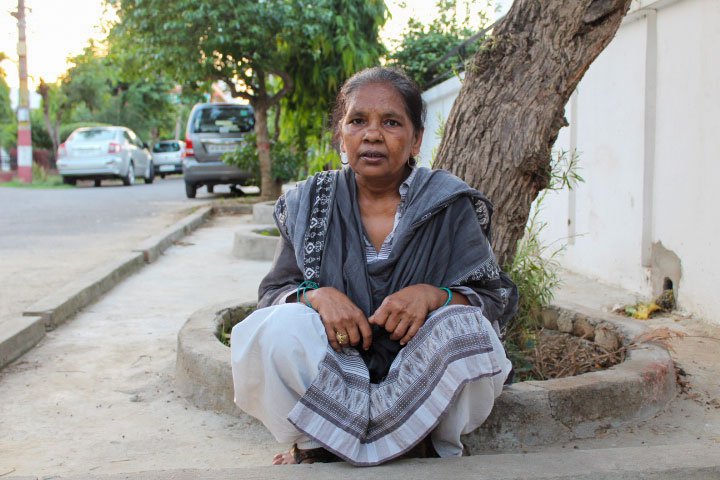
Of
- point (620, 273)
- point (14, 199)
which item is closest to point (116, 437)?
point (620, 273)

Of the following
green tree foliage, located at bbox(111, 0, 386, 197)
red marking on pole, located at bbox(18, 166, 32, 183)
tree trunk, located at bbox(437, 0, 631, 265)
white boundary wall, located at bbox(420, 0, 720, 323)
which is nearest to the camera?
tree trunk, located at bbox(437, 0, 631, 265)

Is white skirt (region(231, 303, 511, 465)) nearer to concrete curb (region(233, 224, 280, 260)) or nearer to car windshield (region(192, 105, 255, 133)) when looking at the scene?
concrete curb (region(233, 224, 280, 260))

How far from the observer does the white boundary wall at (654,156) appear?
15.5ft

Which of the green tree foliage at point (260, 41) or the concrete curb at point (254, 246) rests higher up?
the green tree foliage at point (260, 41)

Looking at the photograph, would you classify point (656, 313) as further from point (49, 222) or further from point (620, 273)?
point (49, 222)

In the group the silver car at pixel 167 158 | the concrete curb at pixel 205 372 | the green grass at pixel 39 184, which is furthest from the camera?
the silver car at pixel 167 158

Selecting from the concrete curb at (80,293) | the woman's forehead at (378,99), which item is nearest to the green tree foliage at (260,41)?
the concrete curb at (80,293)

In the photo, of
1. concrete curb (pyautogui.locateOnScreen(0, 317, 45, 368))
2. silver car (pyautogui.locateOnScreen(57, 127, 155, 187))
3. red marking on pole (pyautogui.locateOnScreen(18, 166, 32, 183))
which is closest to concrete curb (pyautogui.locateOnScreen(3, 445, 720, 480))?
concrete curb (pyautogui.locateOnScreen(0, 317, 45, 368))

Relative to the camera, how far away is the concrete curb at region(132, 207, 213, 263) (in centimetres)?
781

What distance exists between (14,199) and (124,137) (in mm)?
6235

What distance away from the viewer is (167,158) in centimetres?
3164

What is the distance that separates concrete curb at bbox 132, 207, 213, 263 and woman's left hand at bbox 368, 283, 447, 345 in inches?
227

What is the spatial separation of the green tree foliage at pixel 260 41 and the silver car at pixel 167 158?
1794 centimetres

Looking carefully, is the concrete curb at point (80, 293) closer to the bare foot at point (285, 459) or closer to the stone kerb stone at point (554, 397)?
the stone kerb stone at point (554, 397)
